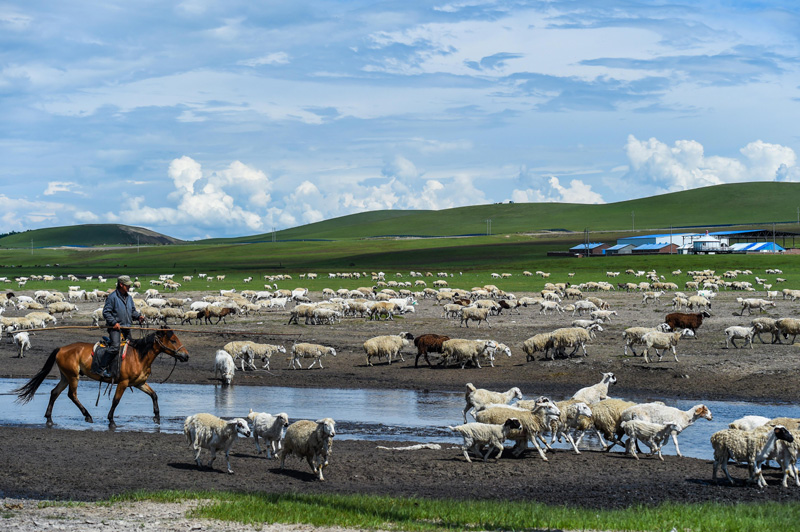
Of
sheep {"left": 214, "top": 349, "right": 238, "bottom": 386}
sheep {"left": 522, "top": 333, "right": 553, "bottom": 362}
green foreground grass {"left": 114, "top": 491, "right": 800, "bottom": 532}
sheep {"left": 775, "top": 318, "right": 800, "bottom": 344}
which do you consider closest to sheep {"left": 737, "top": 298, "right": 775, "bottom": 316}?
sheep {"left": 775, "top": 318, "right": 800, "bottom": 344}

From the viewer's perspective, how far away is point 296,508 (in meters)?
10.5

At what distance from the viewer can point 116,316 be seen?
17203 mm

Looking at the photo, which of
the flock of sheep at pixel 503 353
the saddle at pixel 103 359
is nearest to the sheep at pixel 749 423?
the flock of sheep at pixel 503 353

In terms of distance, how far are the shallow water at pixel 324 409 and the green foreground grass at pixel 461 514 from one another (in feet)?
16.3

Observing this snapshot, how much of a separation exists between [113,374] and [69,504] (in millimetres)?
7406

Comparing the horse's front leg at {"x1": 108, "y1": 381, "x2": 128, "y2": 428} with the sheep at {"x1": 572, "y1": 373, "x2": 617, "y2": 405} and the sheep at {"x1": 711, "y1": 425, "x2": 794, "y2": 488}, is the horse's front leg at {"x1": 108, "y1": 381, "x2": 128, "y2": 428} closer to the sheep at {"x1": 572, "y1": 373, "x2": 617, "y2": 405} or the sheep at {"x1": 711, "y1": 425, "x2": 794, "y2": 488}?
the sheep at {"x1": 572, "y1": 373, "x2": 617, "y2": 405}

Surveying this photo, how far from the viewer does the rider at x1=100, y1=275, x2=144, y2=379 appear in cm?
1706

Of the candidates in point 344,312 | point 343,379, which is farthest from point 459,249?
point 343,379

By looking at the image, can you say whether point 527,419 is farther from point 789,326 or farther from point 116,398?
point 789,326

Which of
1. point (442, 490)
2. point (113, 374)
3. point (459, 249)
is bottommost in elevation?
point (442, 490)

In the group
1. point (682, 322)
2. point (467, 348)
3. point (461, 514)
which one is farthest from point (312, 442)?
point (682, 322)

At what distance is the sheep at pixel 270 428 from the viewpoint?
1475 cm

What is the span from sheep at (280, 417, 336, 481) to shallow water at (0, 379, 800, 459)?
317 cm

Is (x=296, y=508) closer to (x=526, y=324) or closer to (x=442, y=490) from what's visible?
(x=442, y=490)
